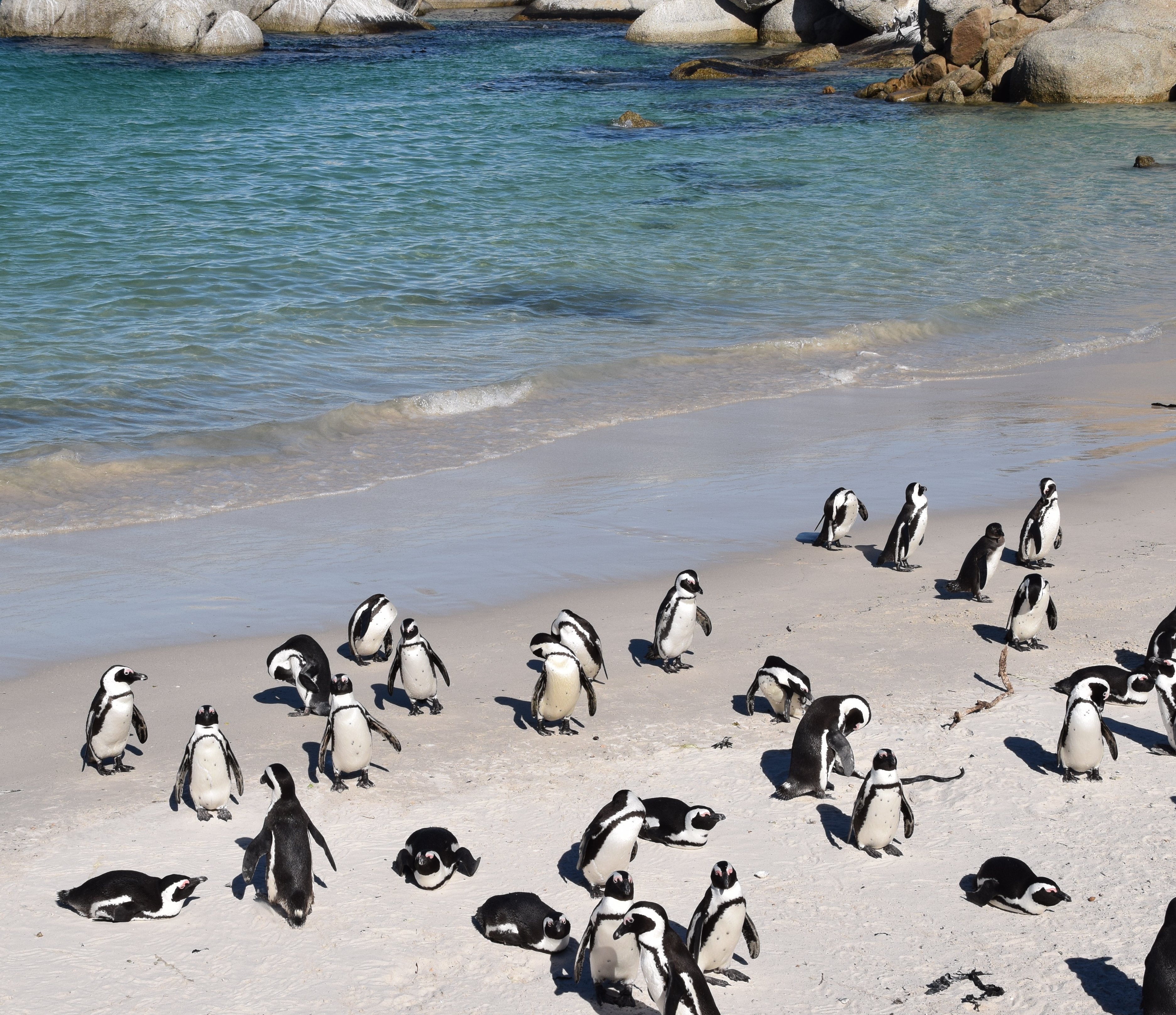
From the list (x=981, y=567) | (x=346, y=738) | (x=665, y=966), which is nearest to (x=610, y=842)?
(x=665, y=966)

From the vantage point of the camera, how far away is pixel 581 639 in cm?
652

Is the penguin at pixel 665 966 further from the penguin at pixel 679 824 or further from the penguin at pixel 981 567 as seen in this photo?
the penguin at pixel 981 567

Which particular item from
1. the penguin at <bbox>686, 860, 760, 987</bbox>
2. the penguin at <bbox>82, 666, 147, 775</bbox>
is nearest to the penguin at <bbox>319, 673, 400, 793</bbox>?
the penguin at <bbox>82, 666, 147, 775</bbox>

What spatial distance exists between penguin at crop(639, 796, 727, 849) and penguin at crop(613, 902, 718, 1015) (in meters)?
0.81

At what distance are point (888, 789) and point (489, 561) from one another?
3.67 m

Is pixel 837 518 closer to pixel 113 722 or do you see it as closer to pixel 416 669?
pixel 416 669

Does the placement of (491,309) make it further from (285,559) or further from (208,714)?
(208,714)

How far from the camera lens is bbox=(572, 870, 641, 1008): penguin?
430cm

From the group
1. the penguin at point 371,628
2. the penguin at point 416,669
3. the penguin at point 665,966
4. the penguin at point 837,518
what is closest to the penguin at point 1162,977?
the penguin at point 665,966

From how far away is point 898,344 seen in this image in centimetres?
1440

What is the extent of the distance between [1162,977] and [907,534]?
4159mm

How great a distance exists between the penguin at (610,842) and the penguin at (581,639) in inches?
63.7

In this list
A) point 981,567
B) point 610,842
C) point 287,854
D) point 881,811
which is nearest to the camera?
point 287,854

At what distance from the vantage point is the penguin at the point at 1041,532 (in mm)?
7977
